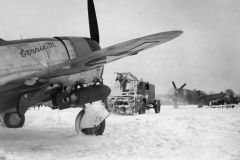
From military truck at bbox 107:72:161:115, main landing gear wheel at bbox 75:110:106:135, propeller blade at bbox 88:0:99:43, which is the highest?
propeller blade at bbox 88:0:99:43

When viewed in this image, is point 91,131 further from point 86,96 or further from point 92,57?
point 92,57

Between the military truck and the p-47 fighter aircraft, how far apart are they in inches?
428

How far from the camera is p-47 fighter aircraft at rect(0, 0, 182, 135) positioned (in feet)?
16.1

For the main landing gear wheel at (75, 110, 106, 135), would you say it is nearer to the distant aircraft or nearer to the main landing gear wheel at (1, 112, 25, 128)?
the main landing gear wheel at (1, 112, 25, 128)

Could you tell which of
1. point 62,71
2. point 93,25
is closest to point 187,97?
point 93,25

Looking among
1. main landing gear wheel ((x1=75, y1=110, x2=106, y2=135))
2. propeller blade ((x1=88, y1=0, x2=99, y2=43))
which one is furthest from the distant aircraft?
propeller blade ((x1=88, y1=0, x2=99, y2=43))

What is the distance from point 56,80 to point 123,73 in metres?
14.0

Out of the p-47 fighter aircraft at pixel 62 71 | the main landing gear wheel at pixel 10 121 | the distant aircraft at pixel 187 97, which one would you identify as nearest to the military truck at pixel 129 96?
the main landing gear wheel at pixel 10 121

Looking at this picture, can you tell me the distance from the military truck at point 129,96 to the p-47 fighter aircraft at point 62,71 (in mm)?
10867

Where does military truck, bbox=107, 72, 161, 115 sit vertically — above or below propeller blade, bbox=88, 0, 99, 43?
below

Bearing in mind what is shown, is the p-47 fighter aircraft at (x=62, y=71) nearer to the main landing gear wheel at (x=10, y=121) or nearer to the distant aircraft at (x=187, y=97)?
the main landing gear wheel at (x=10, y=121)

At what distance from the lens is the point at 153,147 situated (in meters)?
5.43

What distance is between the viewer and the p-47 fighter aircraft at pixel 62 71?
16.1 feet

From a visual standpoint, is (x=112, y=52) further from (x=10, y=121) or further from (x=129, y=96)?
(x=129, y=96)
